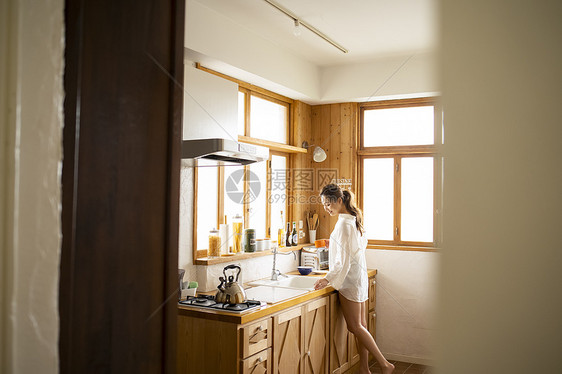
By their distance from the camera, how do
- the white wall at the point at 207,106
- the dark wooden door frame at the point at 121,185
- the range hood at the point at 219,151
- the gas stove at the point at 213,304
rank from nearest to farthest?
the dark wooden door frame at the point at 121,185, the range hood at the point at 219,151, the gas stove at the point at 213,304, the white wall at the point at 207,106

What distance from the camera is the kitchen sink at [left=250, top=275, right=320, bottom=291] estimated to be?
3.70 m

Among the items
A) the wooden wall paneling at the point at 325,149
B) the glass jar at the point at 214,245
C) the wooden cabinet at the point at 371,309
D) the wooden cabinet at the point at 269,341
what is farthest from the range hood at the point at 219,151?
the wooden cabinet at the point at 371,309

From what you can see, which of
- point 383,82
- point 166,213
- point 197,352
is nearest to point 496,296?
point 166,213

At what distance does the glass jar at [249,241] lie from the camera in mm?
3693

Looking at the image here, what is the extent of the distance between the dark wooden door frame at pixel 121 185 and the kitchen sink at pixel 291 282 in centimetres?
239

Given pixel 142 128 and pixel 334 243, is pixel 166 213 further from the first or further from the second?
pixel 334 243

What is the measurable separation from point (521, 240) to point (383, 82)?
12.3ft

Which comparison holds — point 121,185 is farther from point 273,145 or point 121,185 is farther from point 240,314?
point 273,145

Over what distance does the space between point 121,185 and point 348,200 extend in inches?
107

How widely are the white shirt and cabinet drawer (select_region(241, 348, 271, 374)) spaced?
97 centimetres

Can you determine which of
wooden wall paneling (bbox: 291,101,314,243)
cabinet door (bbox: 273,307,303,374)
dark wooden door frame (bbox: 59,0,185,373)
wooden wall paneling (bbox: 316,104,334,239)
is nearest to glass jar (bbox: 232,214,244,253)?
cabinet door (bbox: 273,307,303,374)

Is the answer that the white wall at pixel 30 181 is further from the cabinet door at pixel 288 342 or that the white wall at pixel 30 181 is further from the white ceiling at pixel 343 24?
the white ceiling at pixel 343 24

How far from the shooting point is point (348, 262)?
3555 mm

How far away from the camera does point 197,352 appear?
8.74 feet
